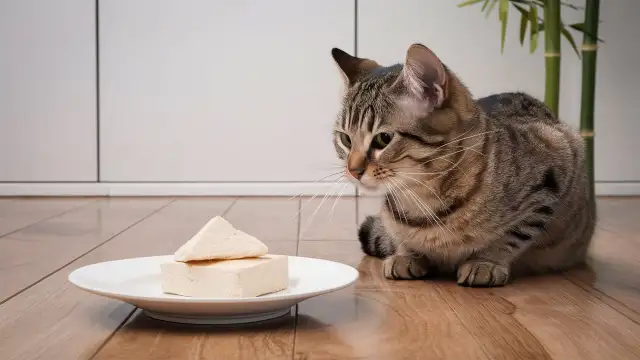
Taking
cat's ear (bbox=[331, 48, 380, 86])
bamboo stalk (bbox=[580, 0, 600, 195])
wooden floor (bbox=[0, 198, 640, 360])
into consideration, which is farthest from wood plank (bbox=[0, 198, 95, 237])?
bamboo stalk (bbox=[580, 0, 600, 195])

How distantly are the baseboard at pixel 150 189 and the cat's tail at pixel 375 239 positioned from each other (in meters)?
1.64

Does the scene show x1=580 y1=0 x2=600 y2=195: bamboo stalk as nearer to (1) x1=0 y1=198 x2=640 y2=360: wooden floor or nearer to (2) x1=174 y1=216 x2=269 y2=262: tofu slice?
(1) x1=0 y1=198 x2=640 y2=360: wooden floor

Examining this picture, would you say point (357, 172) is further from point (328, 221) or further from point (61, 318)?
point (328, 221)

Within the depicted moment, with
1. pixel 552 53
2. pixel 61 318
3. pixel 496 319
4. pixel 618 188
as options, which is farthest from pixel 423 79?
pixel 618 188

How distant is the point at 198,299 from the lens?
1193mm

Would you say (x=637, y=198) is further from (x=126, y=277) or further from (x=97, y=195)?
(x=126, y=277)

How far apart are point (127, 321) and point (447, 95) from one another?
733mm

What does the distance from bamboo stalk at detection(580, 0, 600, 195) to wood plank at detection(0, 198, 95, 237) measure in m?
1.84

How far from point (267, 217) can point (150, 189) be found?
3.35ft

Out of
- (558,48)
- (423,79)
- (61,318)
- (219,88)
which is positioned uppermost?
(558,48)

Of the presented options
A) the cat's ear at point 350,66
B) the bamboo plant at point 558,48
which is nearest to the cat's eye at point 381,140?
the cat's ear at point 350,66

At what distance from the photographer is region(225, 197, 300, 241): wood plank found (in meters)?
2.47

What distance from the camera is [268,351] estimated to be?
1.18 meters

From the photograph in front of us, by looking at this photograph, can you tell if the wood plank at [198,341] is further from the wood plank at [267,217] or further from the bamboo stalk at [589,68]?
the bamboo stalk at [589,68]
